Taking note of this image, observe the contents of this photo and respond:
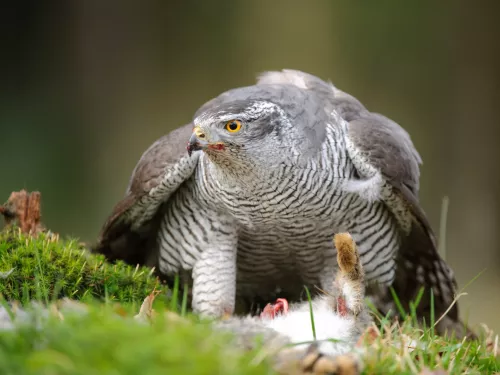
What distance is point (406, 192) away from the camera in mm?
3975

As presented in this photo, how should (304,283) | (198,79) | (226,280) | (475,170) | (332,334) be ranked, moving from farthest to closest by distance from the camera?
(198,79) → (475,170) → (304,283) → (226,280) → (332,334)

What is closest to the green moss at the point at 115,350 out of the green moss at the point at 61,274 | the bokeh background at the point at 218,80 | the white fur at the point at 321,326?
the white fur at the point at 321,326

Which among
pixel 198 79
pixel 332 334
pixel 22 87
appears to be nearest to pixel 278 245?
pixel 332 334

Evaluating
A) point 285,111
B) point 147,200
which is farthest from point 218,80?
point 285,111

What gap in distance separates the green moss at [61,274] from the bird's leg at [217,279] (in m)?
0.45

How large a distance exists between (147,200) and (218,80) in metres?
5.50

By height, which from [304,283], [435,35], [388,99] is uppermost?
[435,35]

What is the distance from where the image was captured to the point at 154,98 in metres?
9.73

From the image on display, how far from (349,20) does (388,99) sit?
1.19 meters

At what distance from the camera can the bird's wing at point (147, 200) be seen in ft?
13.0

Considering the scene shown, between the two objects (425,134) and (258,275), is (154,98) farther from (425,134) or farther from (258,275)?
(258,275)

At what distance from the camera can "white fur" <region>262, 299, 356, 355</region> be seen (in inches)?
98.7

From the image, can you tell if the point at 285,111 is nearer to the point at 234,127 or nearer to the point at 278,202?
the point at 234,127

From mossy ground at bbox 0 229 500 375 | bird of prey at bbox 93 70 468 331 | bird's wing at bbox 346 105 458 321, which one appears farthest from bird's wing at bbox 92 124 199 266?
mossy ground at bbox 0 229 500 375
